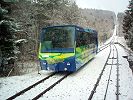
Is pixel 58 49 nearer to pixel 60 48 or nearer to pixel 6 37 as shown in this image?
pixel 60 48

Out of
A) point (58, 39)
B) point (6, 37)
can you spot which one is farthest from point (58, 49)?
point (6, 37)

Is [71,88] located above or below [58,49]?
below

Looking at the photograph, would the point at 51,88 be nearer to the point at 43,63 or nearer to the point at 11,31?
the point at 43,63

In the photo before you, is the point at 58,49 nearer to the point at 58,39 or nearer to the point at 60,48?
the point at 60,48

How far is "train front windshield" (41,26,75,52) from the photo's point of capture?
18078mm

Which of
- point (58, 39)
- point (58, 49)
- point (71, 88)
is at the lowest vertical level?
point (71, 88)

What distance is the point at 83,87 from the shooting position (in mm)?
13961

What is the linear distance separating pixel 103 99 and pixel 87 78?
527cm

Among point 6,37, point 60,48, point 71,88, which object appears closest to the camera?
point 71,88

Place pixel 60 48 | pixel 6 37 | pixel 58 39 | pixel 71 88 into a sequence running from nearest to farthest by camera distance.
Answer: pixel 71 88 → pixel 6 37 → pixel 60 48 → pixel 58 39

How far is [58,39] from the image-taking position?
18.5m

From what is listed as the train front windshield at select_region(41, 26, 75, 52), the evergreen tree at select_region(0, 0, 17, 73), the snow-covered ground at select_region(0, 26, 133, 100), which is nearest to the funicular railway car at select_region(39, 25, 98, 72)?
the train front windshield at select_region(41, 26, 75, 52)

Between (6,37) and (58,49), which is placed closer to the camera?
(6,37)

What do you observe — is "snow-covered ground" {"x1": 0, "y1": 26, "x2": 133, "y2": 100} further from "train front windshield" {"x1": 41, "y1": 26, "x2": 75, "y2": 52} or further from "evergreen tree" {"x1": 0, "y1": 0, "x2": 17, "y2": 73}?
"train front windshield" {"x1": 41, "y1": 26, "x2": 75, "y2": 52}
